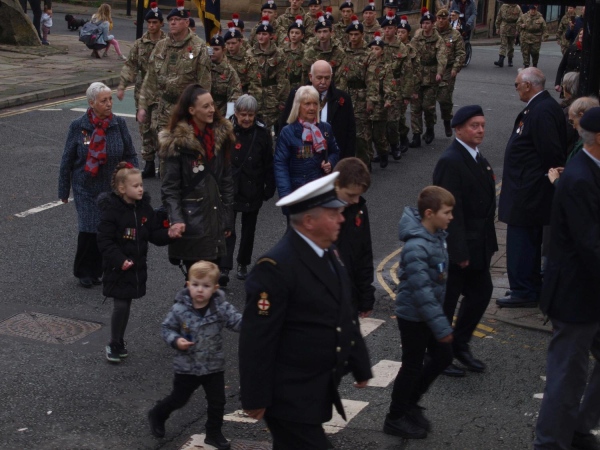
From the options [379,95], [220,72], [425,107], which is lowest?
[425,107]

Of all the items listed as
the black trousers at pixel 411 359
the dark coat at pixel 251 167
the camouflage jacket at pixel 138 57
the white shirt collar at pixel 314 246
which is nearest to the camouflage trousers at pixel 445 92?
the camouflage jacket at pixel 138 57

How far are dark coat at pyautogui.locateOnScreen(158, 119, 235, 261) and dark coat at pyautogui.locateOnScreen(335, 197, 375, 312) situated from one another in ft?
5.42

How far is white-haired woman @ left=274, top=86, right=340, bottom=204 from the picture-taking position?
7.96m

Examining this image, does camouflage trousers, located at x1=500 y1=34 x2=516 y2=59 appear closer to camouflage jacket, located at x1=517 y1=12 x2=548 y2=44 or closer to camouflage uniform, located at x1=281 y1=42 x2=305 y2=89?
camouflage jacket, located at x1=517 y1=12 x2=548 y2=44

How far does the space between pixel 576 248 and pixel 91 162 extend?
4.61 metres

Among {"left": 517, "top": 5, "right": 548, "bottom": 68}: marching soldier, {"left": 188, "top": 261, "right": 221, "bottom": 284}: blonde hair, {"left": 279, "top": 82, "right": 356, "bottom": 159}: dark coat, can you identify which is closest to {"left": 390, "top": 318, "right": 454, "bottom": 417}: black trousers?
{"left": 188, "top": 261, "right": 221, "bottom": 284}: blonde hair

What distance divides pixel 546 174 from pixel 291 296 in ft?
14.0

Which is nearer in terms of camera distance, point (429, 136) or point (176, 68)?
point (176, 68)

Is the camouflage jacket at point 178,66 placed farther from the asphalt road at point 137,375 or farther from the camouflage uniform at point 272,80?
the camouflage uniform at point 272,80

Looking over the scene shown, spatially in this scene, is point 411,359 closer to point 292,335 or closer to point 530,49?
point 292,335

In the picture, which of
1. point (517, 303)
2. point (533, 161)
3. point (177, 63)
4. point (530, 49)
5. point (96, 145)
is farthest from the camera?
point (530, 49)

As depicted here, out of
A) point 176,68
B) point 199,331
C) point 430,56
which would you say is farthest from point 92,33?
point 199,331

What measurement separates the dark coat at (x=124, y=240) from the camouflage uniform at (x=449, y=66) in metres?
9.06

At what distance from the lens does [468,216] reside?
632 centimetres
